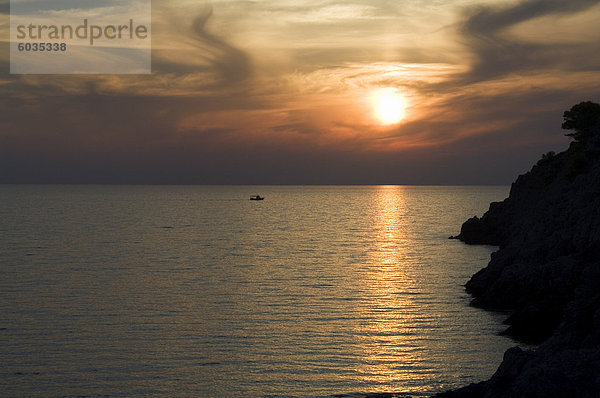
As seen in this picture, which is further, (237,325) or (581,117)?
(581,117)

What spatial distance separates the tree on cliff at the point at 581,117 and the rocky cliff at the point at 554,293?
6.01 metres

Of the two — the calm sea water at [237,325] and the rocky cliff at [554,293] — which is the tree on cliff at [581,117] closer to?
the rocky cliff at [554,293]

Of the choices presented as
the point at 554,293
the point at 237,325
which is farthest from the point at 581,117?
the point at 237,325

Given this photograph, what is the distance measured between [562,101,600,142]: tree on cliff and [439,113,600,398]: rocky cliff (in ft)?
19.7

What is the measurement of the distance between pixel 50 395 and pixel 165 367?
543 centimetres

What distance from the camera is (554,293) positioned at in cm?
3772

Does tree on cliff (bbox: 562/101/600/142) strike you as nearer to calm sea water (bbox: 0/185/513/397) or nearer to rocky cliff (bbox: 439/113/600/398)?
rocky cliff (bbox: 439/113/600/398)

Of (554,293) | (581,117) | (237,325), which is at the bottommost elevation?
(237,325)

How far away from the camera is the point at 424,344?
32.7 m

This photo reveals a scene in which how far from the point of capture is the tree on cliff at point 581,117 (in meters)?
72.6

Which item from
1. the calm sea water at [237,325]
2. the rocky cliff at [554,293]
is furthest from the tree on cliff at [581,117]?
the calm sea water at [237,325]

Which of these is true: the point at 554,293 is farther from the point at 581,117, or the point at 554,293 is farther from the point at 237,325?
the point at 581,117

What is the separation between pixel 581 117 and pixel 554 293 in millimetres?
44051

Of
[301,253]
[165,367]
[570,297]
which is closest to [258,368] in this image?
[165,367]
